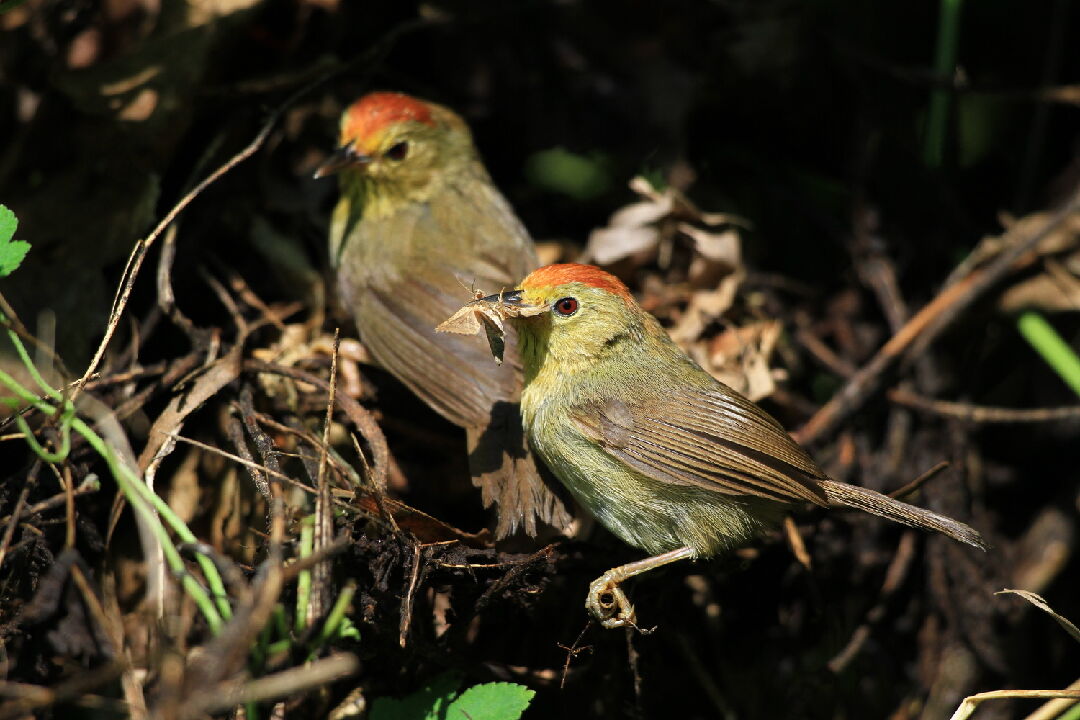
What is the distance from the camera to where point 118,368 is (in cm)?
294

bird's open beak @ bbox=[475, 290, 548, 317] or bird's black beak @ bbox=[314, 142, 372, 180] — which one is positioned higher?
bird's black beak @ bbox=[314, 142, 372, 180]

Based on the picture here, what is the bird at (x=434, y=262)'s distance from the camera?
2.84m

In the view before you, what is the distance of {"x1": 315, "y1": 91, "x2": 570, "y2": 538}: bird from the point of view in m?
2.84

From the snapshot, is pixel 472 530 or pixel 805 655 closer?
pixel 472 530

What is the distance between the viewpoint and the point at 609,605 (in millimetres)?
2664

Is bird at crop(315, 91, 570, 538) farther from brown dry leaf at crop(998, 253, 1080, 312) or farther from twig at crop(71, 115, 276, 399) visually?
brown dry leaf at crop(998, 253, 1080, 312)

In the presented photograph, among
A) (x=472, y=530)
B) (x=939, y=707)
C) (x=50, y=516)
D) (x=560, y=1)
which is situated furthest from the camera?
(x=560, y=1)

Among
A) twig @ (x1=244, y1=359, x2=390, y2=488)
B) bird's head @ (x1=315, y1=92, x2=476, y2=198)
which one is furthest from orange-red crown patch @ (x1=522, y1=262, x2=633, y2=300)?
bird's head @ (x1=315, y1=92, x2=476, y2=198)

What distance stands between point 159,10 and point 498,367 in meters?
1.95

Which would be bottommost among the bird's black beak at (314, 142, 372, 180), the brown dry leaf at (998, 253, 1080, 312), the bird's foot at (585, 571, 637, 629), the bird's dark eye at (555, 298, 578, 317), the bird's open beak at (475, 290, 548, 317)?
the bird's foot at (585, 571, 637, 629)

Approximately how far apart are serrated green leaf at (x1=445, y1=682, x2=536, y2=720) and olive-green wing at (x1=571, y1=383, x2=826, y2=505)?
0.69m

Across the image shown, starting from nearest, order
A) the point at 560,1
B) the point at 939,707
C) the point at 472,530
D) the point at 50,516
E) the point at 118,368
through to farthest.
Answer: the point at 50,516, the point at 118,368, the point at 472,530, the point at 939,707, the point at 560,1

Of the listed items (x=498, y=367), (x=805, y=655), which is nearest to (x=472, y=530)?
(x=498, y=367)

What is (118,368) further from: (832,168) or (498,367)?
(832,168)
